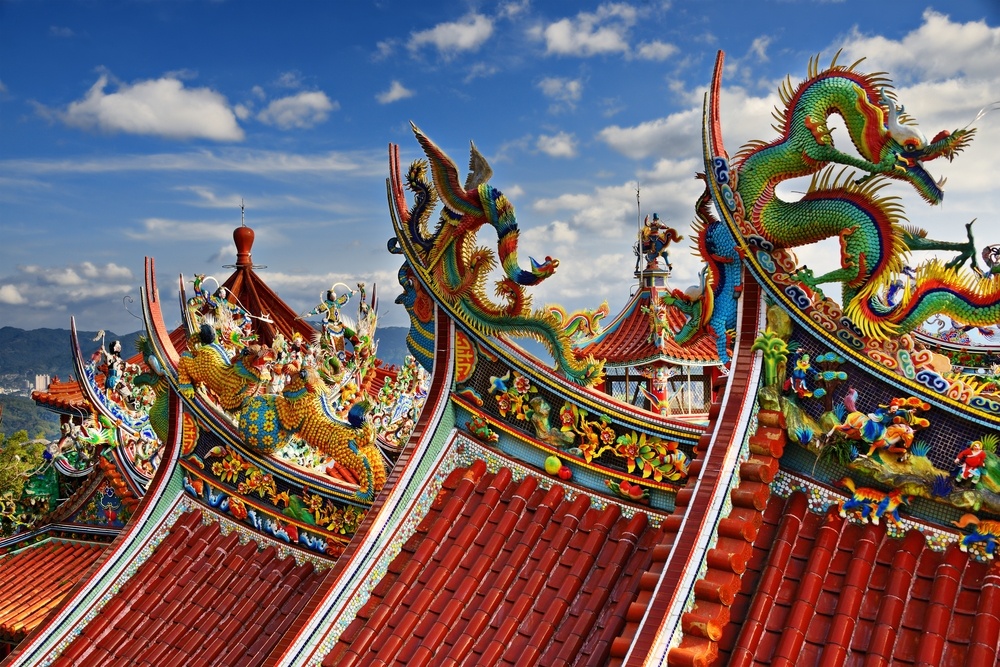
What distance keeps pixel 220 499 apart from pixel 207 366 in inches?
42.1

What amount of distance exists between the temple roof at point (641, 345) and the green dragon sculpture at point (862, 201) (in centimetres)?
1051

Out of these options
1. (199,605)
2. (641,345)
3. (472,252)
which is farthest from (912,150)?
(641,345)

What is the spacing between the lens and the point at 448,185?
5.88 metres

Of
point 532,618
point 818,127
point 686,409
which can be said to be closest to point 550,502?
point 532,618

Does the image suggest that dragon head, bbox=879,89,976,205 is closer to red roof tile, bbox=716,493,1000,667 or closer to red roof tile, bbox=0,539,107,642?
red roof tile, bbox=716,493,1000,667

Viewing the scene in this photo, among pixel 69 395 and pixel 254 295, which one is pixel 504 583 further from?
pixel 69 395

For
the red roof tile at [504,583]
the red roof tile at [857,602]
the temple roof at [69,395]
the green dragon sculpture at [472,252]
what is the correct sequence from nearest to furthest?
the red roof tile at [857,602], the red roof tile at [504,583], the green dragon sculpture at [472,252], the temple roof at [69,395]

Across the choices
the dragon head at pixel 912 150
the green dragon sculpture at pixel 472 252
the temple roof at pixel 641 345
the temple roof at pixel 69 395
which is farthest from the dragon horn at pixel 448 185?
the temple roof at pixel 641 345

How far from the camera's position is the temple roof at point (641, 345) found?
15406 mm

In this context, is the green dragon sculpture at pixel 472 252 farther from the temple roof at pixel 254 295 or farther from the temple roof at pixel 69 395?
the temple roof at pixel 69 395

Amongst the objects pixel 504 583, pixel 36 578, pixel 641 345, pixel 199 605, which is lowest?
pixel 36 578

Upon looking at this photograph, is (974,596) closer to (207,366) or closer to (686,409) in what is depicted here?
(207,366)

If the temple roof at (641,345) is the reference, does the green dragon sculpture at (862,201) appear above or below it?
below

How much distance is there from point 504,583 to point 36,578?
7.19 meters
